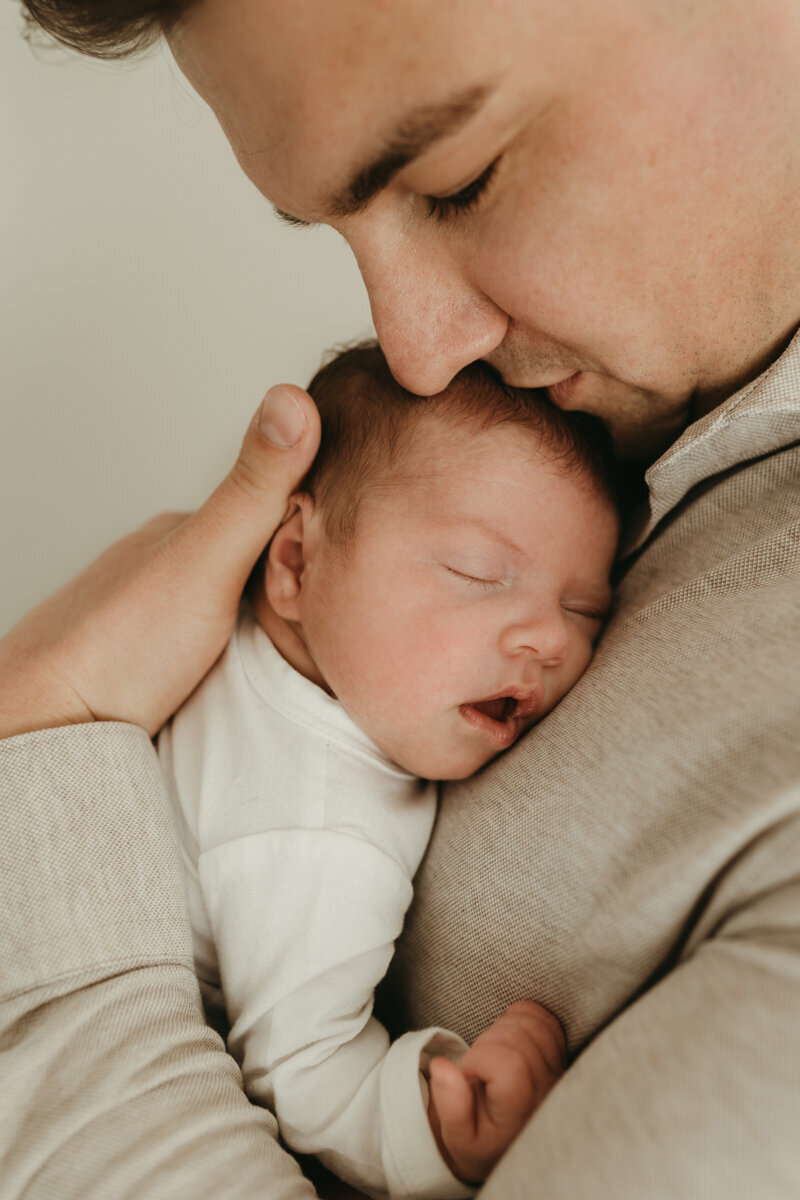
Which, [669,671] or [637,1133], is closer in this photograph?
[637,1133]

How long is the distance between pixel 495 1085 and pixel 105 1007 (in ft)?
1.20

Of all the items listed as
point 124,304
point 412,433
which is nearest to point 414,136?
point 412,433

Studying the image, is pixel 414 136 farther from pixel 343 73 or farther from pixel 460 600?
pixel 460 600

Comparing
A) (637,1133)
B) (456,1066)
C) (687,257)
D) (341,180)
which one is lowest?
(456,1066)

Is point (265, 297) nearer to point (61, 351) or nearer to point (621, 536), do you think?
point (61, 351)

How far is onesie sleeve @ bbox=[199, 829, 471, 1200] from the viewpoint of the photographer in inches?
34.3

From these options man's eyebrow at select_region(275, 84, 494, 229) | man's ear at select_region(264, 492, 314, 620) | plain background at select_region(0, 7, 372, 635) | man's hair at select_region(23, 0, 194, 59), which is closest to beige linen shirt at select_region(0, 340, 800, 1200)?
man's ear at select_region(264, 492, 314, 620)

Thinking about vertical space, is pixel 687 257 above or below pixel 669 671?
above

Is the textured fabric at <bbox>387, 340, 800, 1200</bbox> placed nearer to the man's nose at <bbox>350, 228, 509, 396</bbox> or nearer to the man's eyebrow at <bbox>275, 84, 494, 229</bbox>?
the man's nose at <bbox>350, 228, 509, 396</bbox>

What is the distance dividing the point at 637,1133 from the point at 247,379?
1.68 metres

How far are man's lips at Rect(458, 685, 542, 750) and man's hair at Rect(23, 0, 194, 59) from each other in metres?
0.72

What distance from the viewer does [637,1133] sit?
0.54m

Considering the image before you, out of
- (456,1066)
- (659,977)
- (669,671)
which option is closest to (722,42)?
(669,671)

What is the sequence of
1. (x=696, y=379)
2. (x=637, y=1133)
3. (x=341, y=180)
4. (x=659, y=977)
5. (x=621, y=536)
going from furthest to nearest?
(x=621, y=536), (x=696, y=379), (x=341, y=180), (x=659, y=977), (x=637, y=1133)
